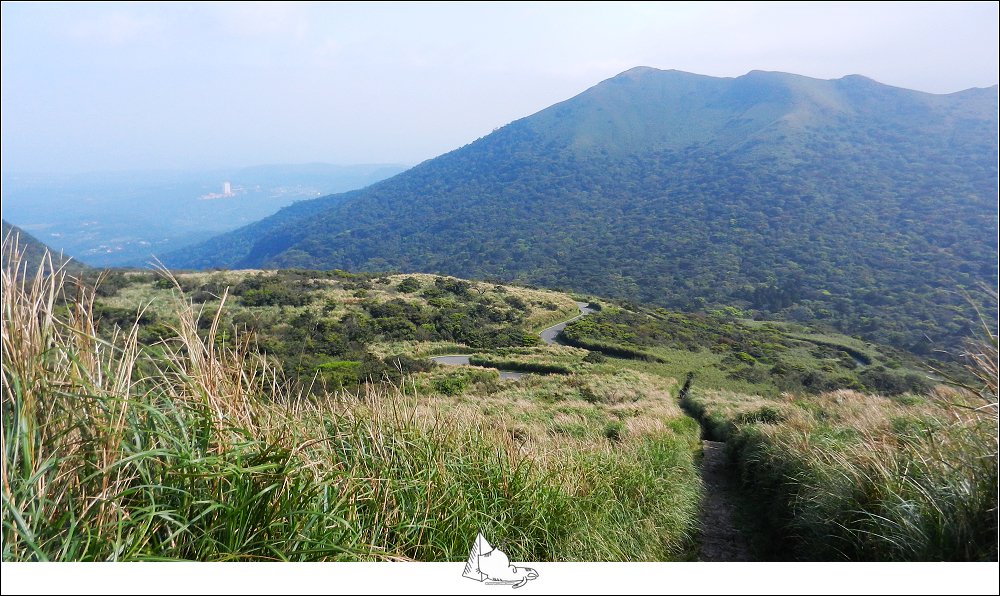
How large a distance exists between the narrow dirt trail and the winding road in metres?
12.1

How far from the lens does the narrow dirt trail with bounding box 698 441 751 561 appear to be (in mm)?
3254

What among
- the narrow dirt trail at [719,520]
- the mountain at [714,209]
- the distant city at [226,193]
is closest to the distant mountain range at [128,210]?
the distant city at [226,193]

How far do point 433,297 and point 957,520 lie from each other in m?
30.1

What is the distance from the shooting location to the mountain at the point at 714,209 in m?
70.6

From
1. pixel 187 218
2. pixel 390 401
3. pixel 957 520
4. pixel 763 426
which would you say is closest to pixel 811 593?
pixel 957 520

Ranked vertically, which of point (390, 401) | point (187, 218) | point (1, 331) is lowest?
point (187, 218)

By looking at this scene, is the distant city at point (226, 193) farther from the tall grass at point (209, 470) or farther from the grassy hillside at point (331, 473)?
the tall grass at point (209, 470)

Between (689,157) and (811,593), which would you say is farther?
(689,157)

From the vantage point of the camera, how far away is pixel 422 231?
113125mm

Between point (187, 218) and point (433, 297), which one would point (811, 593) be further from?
point (187, 218)

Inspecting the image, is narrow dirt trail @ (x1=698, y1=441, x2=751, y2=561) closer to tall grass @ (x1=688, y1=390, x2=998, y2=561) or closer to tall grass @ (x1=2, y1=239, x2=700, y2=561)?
tall grass @ (x1=688, y1=390, x2=998, y2=561)

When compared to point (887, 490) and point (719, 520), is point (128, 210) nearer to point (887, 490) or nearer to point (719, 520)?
point (719, 520)

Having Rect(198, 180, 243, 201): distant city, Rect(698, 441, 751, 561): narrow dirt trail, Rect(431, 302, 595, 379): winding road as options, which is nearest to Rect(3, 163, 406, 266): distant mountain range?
Rect(198, 180, 243, 201): distant city

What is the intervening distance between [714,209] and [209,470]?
112 m
